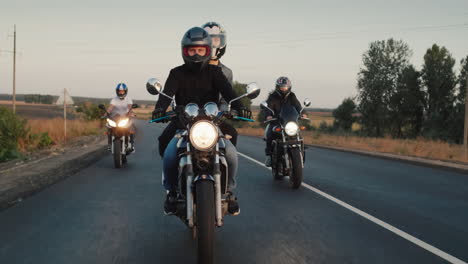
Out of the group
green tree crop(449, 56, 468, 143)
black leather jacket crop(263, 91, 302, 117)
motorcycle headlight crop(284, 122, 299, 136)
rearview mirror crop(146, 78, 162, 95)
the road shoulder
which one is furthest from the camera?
green tree crop(449, 56, 468, 143)

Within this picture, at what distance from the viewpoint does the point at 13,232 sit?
194 inches

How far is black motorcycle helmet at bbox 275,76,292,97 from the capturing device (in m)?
8.73

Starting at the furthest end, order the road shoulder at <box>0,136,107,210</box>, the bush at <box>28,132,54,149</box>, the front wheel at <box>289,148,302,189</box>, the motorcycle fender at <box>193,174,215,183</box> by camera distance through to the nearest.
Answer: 1. the bush at <box>28,132,54,149</box>
2. the front wheel at <box>289,148,302,189</box>
3. the road shoulder at <box>0,136,107,210</box>
4. the motorcycle fender at <box>193,174,215,183</box>

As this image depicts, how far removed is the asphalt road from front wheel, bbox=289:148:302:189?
0.61 ft

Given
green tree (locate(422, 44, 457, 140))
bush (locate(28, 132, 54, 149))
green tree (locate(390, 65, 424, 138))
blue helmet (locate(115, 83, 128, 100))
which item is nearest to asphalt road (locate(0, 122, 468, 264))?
blue helmet (locate(115, 83, 128, 100))

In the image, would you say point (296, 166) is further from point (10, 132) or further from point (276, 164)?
point (10, 132)

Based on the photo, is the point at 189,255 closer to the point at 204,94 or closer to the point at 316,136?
the point at 204,94

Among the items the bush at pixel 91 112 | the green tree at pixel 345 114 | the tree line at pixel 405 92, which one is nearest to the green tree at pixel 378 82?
the tree line at pixel 405 92

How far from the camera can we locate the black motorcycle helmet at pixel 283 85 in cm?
873

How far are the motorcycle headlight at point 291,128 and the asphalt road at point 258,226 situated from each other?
1036mm

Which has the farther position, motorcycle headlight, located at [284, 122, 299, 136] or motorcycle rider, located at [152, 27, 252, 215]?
motorcycle headlight, located at [284, 122, 299, 136]

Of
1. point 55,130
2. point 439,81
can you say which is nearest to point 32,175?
point 55,130

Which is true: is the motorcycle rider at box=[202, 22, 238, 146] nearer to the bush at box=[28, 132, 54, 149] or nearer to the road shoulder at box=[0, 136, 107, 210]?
the road shoulder at box=[0, 136, 107, 210]

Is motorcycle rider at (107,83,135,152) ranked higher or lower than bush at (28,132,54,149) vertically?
higher
